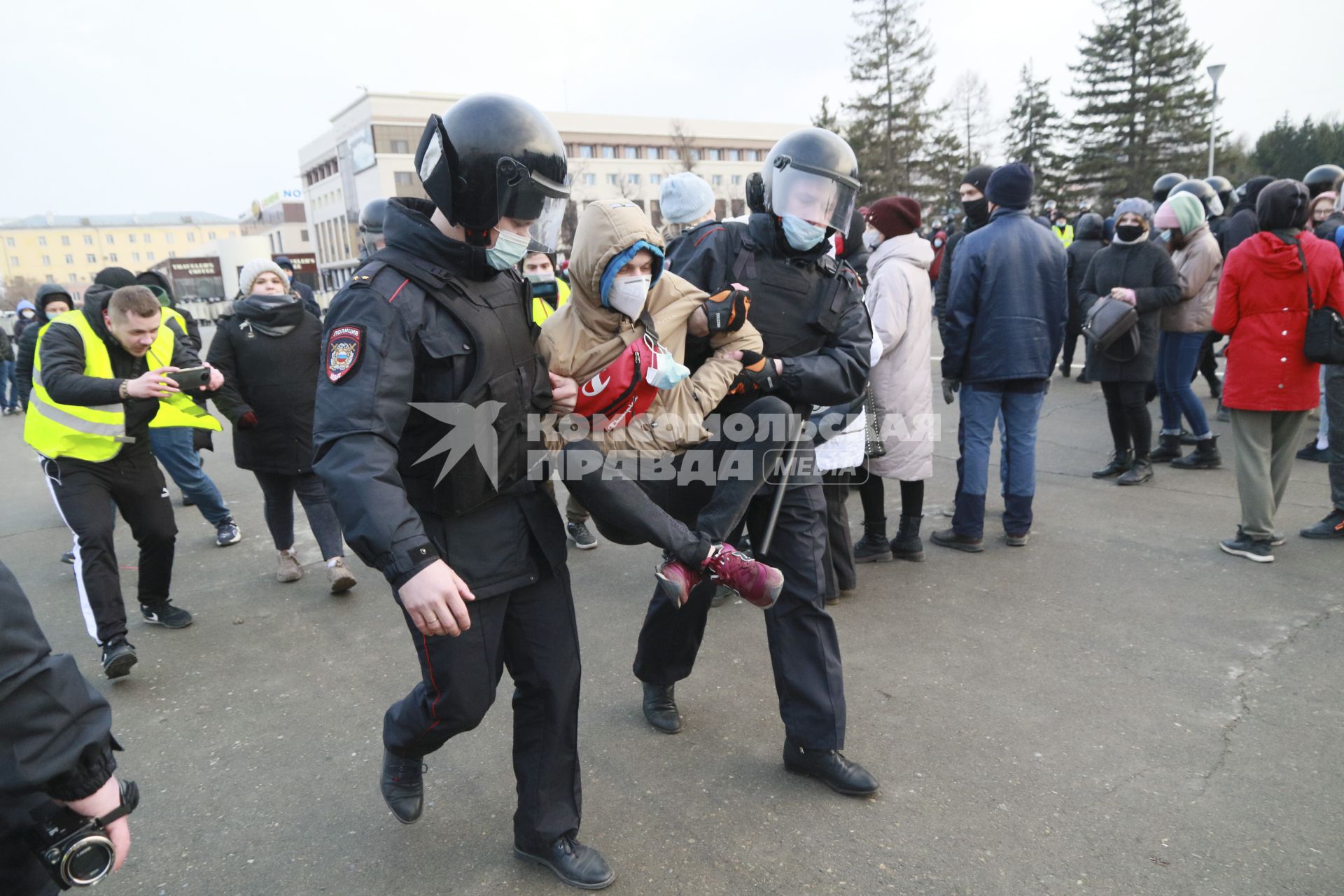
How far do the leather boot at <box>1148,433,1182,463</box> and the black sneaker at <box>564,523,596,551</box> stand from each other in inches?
→ 180

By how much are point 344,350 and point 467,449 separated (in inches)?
15.2

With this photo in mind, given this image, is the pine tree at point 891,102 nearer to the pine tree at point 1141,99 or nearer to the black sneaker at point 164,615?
the pine tree at point 1141,99

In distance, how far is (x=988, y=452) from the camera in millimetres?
4941

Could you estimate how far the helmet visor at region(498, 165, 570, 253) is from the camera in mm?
2145

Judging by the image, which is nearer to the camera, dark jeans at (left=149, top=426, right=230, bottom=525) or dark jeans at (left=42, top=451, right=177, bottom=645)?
dark jeans at (left=42, top=451, right=177, bottom=645)

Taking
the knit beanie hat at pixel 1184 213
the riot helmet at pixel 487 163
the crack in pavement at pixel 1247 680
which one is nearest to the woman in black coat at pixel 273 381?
the riot helmet at pixel 487 163

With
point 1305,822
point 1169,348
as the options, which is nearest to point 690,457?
point 1305,822

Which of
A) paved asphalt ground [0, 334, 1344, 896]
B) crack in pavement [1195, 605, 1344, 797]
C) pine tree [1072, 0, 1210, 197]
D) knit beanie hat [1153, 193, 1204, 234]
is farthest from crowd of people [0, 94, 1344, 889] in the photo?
pine tree [1072, 0, 1210, 197]

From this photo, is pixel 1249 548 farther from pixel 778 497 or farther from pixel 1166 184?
pixel 1166 184

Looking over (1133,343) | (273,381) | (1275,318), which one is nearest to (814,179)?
(1275,318)

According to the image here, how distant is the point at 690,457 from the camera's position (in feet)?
8.93

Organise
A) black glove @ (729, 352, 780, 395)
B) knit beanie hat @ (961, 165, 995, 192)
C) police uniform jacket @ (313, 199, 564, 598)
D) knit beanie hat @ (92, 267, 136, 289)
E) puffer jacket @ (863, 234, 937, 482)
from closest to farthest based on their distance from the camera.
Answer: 1. police uniform jacket @ (313, 199, 564, 598)
2. black glove @ (729, 352, 780, 395)
3. puffer jacket @ (863, 234, 937, 482)
4. knit beanie hat @ (92, 267, 136, 289)
5. knit beanie hat @ (961, 165, 995, 192)

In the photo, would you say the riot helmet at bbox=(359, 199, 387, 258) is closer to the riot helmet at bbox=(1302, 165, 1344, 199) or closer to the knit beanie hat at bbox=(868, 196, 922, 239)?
the knit beanie hat at bbox=(868, 196, 922, 239)

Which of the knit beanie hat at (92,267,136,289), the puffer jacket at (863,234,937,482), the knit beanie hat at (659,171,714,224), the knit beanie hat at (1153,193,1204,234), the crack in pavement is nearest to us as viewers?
the crack in pavement
